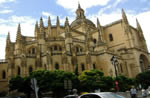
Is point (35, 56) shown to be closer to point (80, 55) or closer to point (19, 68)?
point (19, 68)

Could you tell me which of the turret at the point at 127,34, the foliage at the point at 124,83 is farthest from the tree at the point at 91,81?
the turret at the point at 127,34

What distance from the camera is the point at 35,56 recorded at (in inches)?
1153

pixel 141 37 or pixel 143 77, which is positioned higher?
pixel 141 37

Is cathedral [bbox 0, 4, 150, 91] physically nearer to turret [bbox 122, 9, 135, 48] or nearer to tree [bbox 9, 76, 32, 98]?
turret [bbox 122, 9, 135, 48]

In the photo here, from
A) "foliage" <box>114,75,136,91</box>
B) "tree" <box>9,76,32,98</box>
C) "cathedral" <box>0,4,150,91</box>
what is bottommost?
"foliage" <box>114,75,136,91</box>

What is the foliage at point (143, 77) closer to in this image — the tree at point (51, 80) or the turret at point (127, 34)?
the turret at point (127, 34)

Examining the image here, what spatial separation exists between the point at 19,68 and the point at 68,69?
8.87 metres

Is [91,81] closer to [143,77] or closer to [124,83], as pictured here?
[124,83]

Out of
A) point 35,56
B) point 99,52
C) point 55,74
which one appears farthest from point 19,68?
point 99,52

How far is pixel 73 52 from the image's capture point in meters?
30.2

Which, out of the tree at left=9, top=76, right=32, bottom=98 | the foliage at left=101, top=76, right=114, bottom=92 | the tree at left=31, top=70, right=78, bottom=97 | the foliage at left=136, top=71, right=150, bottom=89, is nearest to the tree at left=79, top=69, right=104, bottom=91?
the foliage at left=101, top=76, right=114, bottom=92

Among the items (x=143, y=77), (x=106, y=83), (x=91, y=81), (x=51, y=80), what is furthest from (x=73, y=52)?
(x=143, y=77)

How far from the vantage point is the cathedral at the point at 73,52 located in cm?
2811

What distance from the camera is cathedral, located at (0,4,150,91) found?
28.1 meters
